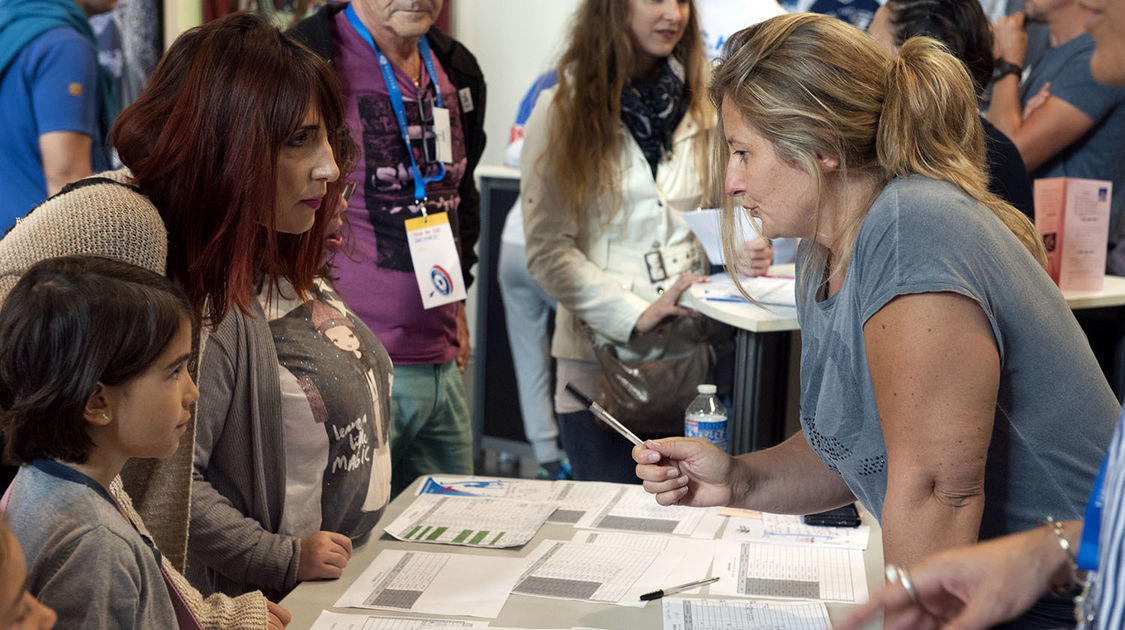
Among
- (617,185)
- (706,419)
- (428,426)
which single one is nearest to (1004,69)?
(617,185)

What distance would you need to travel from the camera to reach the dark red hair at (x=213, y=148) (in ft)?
4.74

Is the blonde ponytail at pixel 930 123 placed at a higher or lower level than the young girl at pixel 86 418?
higher

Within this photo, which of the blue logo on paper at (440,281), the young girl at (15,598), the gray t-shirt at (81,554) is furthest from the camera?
the blue logo on paper at (440,281)

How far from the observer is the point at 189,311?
125cm

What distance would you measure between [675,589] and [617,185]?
4.58 feet

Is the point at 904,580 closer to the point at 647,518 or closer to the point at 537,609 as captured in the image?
the point at 537,609

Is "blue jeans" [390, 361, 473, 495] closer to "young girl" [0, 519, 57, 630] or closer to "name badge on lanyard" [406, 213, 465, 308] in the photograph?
"name badge on lanyard" [406, 213, 465, 308]

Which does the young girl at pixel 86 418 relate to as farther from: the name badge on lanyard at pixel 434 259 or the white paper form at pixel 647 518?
the name badge on lanyard at pixel 434 259

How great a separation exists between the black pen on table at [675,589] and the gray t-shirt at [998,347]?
37cm

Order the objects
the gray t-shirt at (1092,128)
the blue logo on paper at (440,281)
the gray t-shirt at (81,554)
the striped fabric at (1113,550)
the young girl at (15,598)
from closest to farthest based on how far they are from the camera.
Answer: the striped fabric at (1113,550)
the young girl at (15,598)
the gray t-shirt at (81,554)
the blue logo on paper at (440,281)
the gray t-shirt at (1092,128)

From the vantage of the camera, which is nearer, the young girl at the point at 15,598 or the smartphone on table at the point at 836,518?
the young girl at the point at 15,598

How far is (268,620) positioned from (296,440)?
0.36m

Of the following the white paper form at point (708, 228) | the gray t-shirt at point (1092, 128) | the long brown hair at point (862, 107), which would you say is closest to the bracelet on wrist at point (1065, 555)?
the long brown hair at point (862, 107)

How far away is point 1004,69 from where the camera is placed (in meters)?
3.91
